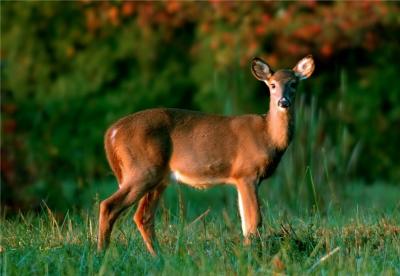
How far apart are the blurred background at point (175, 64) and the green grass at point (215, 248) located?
24.7 feet

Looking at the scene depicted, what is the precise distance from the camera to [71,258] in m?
6.65

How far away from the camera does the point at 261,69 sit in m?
8.94

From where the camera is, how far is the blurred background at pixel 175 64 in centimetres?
1706

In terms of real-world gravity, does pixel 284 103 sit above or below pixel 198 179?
above

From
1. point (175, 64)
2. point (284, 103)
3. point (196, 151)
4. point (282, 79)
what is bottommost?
point (175, 64)

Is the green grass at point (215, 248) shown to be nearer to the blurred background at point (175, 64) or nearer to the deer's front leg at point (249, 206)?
the deer's front leg at point (249, 206)

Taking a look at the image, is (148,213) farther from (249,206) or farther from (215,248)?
(215,248)

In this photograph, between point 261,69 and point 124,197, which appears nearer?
point 124,197

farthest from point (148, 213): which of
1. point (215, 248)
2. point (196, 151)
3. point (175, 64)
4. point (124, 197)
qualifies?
point (175, 64)

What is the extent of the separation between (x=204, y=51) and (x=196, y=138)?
9518mm

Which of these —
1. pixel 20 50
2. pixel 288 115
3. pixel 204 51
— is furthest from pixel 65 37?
pixel 288 115

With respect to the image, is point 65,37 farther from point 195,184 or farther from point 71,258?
point 71,258

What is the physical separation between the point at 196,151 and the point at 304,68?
1.20 meters

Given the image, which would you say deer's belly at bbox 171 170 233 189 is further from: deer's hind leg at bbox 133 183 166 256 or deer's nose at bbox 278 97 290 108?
deer's nose at bbox 278 97 290 108
